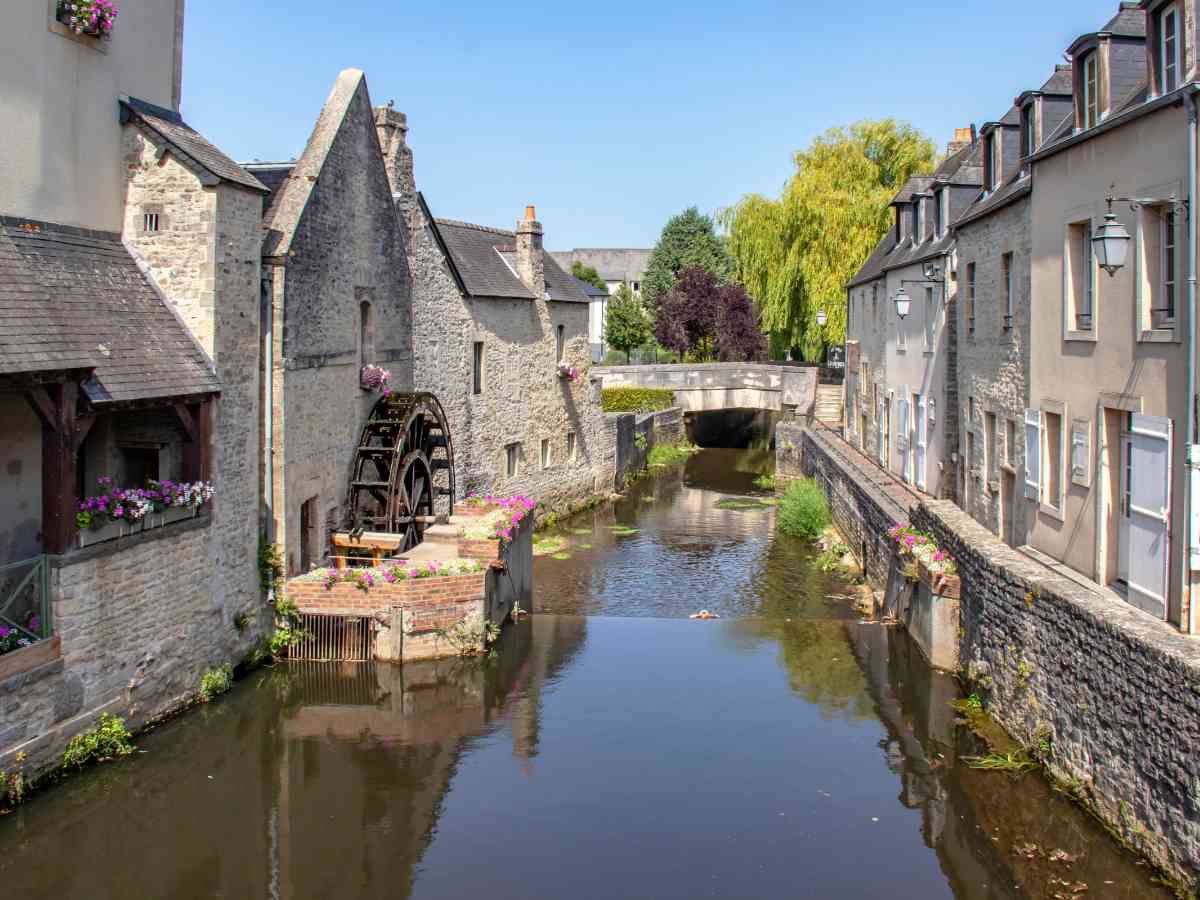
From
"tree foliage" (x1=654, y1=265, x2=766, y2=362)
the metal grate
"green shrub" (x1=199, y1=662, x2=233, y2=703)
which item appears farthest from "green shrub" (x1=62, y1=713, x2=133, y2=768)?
"tree foliage" (x1=654, y1=265, x2=766, y2=362)

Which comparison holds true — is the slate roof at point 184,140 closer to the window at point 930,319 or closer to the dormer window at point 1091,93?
the dormer window at point 1091,93

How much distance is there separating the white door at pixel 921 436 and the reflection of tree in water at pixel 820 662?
502 cm

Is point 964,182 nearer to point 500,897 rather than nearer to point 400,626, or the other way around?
point 400,626

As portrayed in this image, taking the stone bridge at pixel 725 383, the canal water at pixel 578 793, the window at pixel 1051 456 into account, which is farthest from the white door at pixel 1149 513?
the stone bridge at pixel 725 383

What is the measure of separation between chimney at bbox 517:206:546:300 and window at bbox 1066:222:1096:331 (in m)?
13.5

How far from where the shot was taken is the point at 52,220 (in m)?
10.2

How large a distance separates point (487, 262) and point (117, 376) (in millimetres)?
12929

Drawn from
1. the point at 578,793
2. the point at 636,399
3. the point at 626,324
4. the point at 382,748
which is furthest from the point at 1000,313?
the point at 626,324

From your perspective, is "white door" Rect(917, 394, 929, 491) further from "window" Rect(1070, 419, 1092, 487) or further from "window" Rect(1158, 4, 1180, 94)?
"window" Rect(1158, 4, 1180, 94)

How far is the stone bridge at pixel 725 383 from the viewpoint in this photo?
1328 inches

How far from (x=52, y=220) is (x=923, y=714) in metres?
9.84

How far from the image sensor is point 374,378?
15.5 metres

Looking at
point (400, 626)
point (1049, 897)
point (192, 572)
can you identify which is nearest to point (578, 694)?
point (400, 626)

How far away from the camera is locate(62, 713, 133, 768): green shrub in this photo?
362 inches
